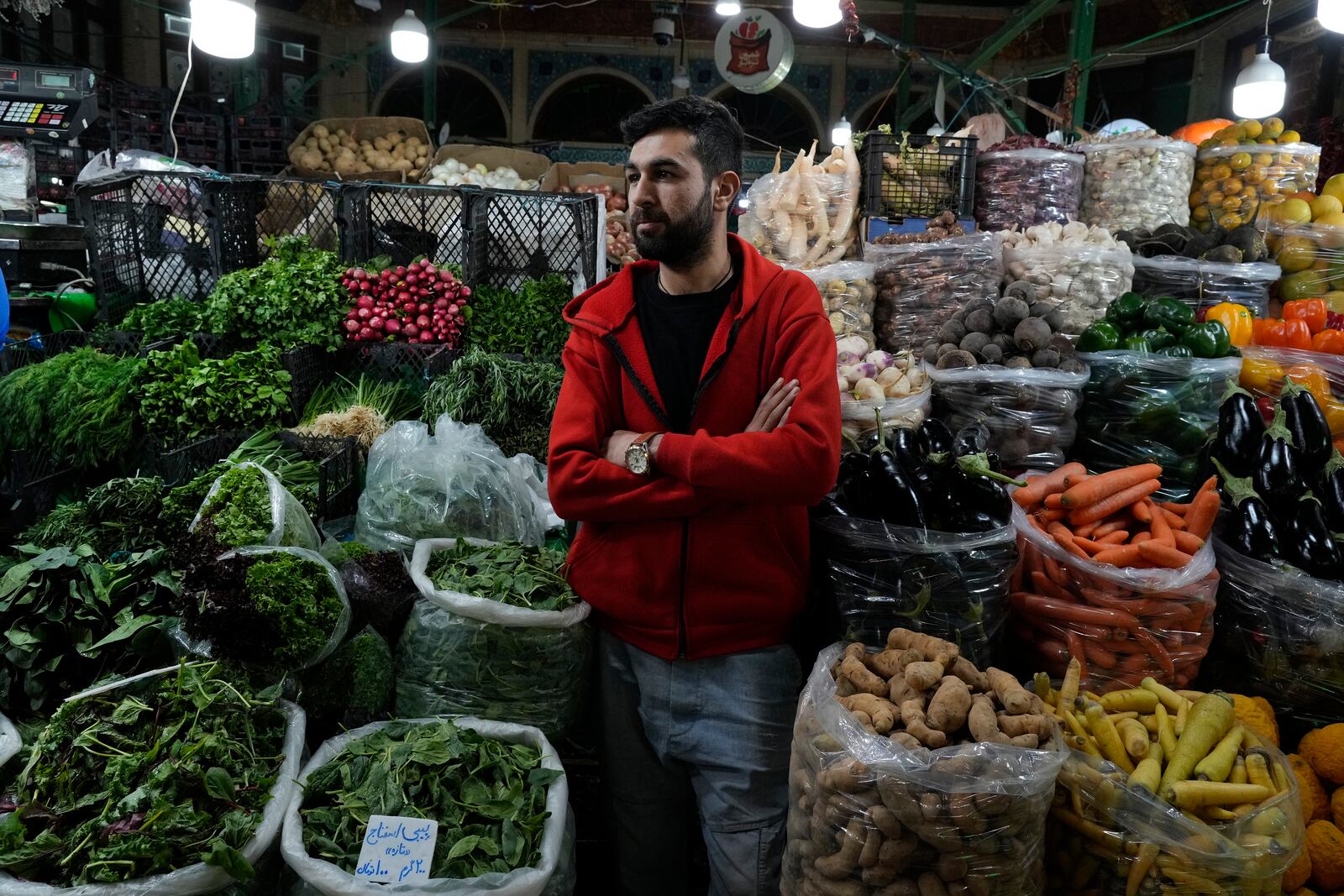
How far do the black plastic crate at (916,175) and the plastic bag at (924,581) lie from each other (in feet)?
8.08

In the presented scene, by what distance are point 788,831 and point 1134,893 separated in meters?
0.70

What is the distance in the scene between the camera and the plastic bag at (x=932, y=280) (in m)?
3.70

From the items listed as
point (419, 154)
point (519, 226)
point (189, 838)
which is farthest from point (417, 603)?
point (419, 154)

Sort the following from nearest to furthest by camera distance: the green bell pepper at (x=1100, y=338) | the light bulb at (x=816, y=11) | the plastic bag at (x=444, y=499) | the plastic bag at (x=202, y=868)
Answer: the plastic bag at (x=202, y=868) → the plastic bag at (x=444, y=499) → the green bell pepper at (x=1100, y=338) → the light bulb at (x=816, y=11)

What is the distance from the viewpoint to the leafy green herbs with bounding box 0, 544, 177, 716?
217 cm

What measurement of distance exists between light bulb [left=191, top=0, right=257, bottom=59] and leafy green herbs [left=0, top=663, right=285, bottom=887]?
13.5ft

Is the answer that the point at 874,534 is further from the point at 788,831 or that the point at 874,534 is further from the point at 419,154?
the point at 419,154

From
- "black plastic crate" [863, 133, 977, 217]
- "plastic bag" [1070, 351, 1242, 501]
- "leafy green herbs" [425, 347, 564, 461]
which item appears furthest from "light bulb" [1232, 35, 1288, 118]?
"leafy green herbs" [425, 347, 564, 461]

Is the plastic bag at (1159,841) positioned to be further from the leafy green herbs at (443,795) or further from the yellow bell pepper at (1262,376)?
the yellow bell pepper at (1262,376)

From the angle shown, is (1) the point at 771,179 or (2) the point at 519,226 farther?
(2) the point at 519,226

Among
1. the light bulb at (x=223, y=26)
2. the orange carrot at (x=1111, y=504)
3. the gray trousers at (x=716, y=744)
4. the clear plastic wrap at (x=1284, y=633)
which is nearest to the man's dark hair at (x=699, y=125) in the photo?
the gray trousers at (x=716, y=744)

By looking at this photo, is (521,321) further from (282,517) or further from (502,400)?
(282,517)

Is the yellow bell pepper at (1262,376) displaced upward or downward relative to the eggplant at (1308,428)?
upward

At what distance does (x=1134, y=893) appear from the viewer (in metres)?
1.77
